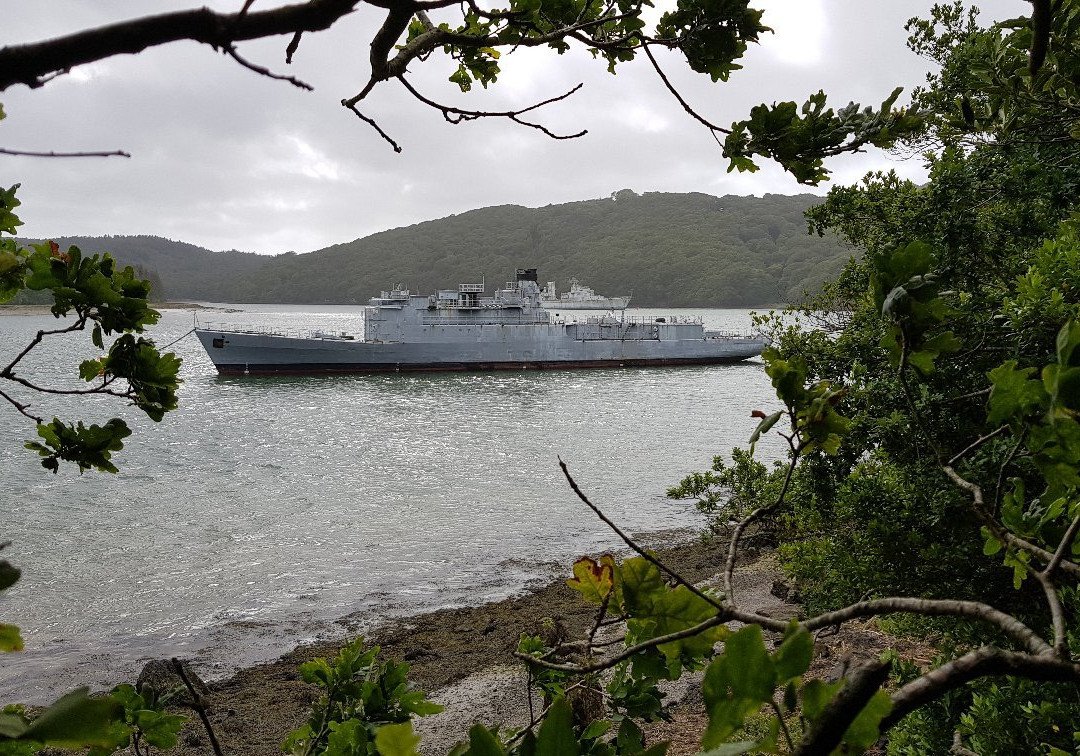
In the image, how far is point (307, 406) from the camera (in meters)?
32.7

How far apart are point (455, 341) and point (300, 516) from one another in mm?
27834

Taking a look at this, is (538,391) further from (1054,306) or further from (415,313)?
(1054,306)

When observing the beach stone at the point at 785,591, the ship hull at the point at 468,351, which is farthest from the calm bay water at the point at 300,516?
the ship hull at the point at 468,351

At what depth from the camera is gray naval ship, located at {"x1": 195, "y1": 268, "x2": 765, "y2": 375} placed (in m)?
41.1

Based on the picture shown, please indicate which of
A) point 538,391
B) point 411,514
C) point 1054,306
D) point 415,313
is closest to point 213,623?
point 411,514

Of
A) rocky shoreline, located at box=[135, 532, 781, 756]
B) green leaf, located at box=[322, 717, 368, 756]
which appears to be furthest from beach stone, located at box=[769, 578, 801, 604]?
green leaf, located at box=[322, 717, 368, 756]

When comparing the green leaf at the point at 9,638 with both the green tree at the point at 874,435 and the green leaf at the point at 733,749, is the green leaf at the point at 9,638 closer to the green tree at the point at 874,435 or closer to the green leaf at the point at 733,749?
the green tree at the point at 874,435

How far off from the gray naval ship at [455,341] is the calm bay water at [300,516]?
762 cm

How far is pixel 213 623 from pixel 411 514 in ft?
20.7

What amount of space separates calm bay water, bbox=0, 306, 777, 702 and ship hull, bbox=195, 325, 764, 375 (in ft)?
24.7

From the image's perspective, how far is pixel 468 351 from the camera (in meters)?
43.8

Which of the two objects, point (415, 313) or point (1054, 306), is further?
point (415, 313)

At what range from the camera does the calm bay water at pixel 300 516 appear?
411 inches

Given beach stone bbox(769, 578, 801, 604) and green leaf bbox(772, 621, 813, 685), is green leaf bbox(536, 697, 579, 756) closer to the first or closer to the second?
green leaf bbox(772, 621, 813, 685)
